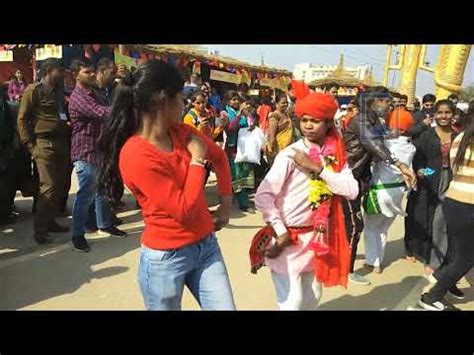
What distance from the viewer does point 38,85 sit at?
4.14 m

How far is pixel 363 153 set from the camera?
3.59 meters

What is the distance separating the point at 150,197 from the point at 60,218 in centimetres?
396

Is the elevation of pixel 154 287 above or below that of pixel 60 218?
above

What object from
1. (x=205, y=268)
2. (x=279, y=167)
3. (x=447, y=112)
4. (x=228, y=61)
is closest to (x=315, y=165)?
(x=279, y=167)

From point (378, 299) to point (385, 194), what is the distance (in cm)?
86

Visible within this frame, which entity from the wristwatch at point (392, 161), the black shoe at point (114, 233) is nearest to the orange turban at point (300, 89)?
the wristwatch at point (392, 161)

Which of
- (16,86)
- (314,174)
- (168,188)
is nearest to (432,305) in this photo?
(314,174)

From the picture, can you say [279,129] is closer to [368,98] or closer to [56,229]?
[368,98]

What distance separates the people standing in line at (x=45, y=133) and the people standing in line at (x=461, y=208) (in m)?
3.41

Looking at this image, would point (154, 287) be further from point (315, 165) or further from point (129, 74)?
point (315, 165)

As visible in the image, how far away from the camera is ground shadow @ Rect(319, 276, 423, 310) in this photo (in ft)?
10.6

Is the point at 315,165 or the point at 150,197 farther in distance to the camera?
the point at 315,165

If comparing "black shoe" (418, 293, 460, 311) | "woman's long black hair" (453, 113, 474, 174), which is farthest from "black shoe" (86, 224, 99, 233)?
"woman's long black hair" (453, 113, 474, 174)

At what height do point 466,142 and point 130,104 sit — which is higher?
point 130,104
